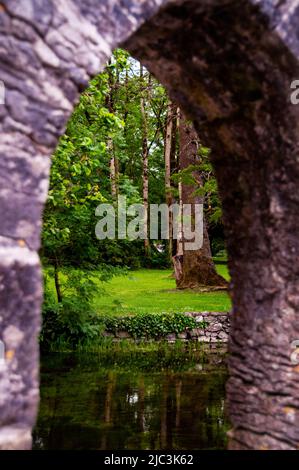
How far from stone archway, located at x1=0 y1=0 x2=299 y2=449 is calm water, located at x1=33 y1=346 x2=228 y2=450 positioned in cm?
348

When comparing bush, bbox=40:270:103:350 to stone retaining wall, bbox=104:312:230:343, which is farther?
stone retaining wall, bbox=104:312:230:343

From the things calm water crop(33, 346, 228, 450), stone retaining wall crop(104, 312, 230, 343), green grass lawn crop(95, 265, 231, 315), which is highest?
green grass lawn crop(95, 265, 231, 315)

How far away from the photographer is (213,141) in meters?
3.93

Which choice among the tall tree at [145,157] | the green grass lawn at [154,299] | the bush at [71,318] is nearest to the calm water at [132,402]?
the bush at [71,318]

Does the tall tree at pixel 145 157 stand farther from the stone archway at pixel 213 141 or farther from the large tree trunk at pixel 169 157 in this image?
the stone archway at pixel 213 141

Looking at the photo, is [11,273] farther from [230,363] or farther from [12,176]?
[230,363]

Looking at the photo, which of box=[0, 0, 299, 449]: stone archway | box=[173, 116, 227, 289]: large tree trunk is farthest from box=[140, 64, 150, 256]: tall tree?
box=[0, 0, 299, 449]: stone archway

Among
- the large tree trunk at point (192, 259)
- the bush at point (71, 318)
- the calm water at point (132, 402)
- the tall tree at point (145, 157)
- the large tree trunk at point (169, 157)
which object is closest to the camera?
the calm water at point (132, 402)

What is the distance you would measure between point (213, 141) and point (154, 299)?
12760 mm

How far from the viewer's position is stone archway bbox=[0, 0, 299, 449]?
2527 mm

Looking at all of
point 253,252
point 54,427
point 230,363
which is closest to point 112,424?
point 54,427

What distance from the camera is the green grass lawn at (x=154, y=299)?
1451 centimetres

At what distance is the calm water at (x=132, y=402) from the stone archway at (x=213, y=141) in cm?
348

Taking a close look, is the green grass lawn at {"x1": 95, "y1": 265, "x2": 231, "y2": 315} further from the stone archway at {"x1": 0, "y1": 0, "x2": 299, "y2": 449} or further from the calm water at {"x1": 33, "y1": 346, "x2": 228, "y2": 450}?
the stone archway at {"x1": 0, "y1": 0, "x2": 299, "y2": 449}
